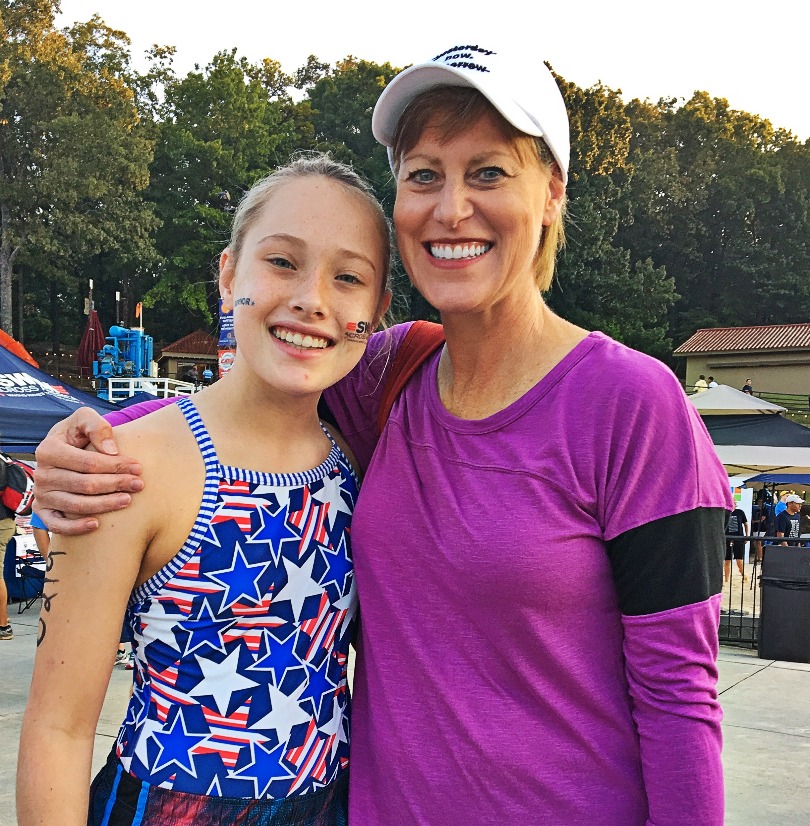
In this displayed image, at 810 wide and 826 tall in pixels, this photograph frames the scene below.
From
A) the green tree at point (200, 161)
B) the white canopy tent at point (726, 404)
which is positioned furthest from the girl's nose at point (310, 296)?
the green tree at point (200, 161)

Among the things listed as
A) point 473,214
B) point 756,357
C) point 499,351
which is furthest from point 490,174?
point 756,357

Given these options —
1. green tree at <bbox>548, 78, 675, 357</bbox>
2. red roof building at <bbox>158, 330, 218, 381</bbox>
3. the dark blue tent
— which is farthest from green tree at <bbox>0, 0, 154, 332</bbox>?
the dark blue tent

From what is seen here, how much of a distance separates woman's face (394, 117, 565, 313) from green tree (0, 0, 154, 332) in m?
34.3

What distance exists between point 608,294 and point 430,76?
41.4m

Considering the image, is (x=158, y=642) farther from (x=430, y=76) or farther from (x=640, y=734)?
(x=430, y=76)

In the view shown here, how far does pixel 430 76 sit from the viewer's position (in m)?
1.71

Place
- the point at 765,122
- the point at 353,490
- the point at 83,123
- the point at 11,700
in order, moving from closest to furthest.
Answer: the point at 353,490 → the point at 11,700 → the point at 83,123 → the point at 765,122

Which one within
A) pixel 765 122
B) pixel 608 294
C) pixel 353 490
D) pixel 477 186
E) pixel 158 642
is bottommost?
pixel 158 642

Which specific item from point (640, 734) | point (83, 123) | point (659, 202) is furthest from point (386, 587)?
point (659, 202)

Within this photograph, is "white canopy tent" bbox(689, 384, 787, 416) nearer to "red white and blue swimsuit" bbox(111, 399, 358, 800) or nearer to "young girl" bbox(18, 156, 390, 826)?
"young girl" bbox(18, 156, 390, 826)

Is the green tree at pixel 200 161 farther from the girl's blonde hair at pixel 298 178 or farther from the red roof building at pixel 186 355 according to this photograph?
the girl's blonde hair at pixel 298 178

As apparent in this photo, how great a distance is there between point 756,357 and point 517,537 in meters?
37.9

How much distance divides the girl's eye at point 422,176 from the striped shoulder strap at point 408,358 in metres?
0.38

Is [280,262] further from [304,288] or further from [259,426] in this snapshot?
[259,426]
